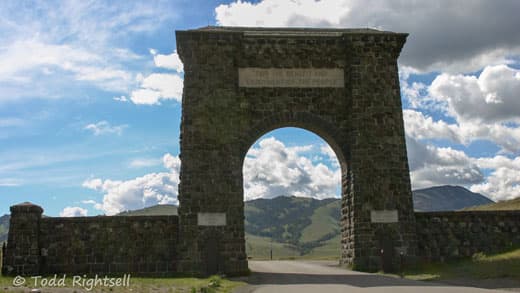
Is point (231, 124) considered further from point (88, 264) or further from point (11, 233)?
point (11, 233)

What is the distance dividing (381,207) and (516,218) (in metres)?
5.81

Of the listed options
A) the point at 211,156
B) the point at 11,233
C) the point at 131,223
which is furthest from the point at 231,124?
the point at 11,233

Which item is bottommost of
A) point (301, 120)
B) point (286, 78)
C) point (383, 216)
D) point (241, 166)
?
point (383, 216)

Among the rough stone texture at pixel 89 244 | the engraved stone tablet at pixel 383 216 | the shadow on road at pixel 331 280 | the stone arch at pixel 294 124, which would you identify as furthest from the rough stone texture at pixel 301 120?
the shadow on road at pixel 331 280

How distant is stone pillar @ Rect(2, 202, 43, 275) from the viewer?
22672mm

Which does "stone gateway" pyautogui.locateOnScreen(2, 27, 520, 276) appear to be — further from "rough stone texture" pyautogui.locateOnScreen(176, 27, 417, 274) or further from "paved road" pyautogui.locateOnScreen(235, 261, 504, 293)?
"paved road" pyautogui.locateOnScreen(235, 261, 504, 293)

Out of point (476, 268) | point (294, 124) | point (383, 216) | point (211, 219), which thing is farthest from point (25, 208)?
point (476, 268)

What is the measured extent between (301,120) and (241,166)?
10.6 ft

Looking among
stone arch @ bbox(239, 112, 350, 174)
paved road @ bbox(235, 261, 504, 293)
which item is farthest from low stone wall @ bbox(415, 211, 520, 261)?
paved road @ bbox(235, 261, 504, 293)

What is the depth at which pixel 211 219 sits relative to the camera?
78.9 feet

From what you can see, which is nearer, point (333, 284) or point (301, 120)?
point (333, 284)

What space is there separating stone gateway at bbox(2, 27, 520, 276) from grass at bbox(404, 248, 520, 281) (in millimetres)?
1076

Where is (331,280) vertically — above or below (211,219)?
below

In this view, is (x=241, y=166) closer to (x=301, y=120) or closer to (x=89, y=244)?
(x=301, y=120)
